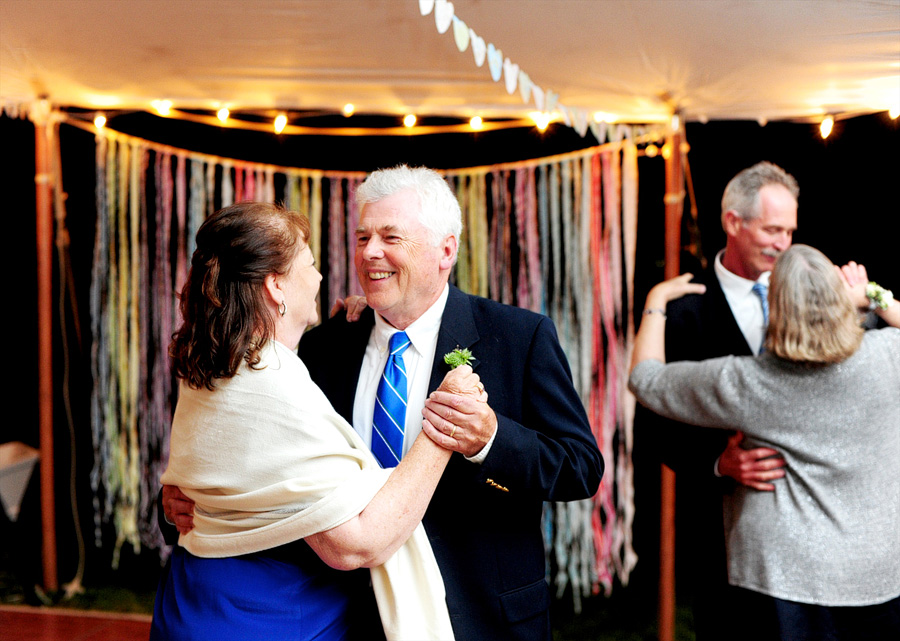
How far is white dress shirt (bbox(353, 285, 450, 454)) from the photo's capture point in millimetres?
1766

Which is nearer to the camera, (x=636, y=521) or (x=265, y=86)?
(x=265, y=86)

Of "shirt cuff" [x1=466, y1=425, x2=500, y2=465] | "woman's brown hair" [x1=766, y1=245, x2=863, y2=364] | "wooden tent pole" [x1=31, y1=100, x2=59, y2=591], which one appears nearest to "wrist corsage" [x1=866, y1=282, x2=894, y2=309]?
"woman's brown hair" [x1=766, y1=245, x2=863, y2=364]

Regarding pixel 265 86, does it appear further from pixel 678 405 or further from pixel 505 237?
pixel 678 405

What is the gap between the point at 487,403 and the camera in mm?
1699

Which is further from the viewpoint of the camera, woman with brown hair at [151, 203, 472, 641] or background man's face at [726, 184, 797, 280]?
background man's face at [726, 184, 797, 280]

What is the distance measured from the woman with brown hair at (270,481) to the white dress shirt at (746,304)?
4.27 ft

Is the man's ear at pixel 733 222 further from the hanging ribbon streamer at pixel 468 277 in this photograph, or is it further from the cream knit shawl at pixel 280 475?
the cream knit shawl at pixel 280 475

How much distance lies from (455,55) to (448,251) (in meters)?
0.99

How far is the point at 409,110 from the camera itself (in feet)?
10.9

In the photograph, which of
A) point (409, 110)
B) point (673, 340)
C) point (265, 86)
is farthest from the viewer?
point (409, 110)

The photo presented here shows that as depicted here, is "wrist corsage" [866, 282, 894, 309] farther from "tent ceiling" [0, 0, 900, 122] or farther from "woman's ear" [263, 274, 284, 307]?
"woman's ear" [263, 274, 284, 307]

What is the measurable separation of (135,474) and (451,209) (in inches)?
107

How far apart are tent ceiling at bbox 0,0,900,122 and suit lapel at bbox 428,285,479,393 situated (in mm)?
847

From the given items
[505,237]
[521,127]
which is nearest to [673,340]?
[505,237]
